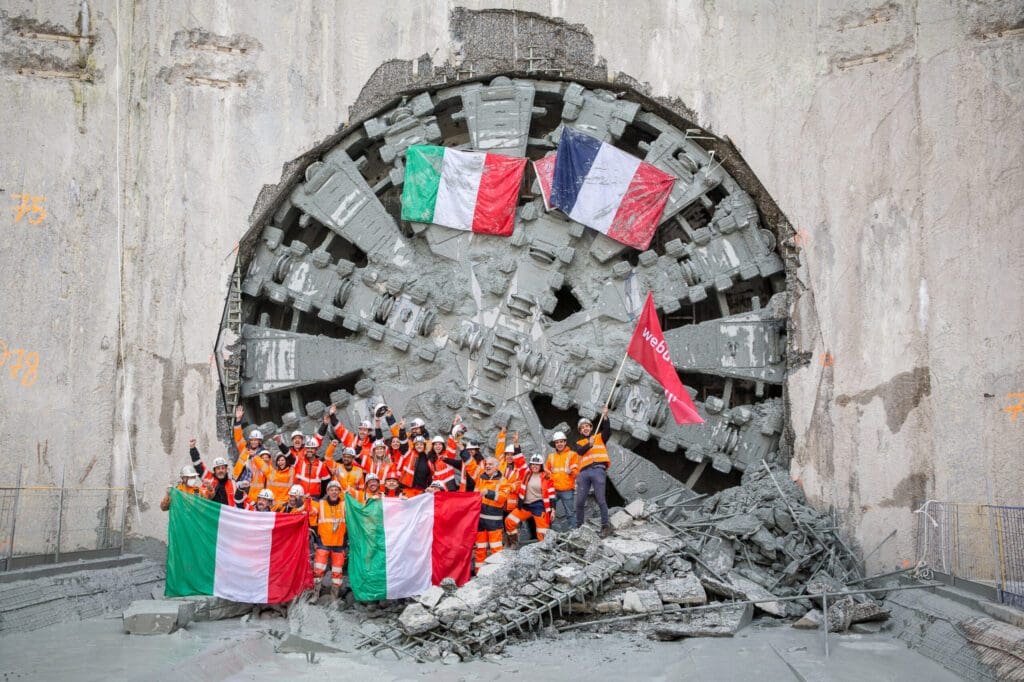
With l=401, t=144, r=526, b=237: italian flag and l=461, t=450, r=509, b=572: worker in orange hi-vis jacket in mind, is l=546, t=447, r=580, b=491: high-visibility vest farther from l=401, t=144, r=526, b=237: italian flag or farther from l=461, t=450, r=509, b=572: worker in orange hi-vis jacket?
l=401, t=144, r=526, b=237: italian flag

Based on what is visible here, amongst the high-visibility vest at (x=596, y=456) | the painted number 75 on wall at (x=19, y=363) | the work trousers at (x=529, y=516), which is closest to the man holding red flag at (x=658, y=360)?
the high-visibility vest at (x=596, y=456)

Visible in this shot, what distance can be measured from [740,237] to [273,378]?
18.4 ft

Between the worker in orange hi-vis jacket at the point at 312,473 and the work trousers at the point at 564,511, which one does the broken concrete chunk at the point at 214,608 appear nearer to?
the worker in orange hi-vis jacket at the point at 312,473

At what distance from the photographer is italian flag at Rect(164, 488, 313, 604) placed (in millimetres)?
10562

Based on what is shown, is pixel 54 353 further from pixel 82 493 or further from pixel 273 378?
pixel 273 378

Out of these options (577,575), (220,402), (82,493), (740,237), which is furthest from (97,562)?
(740,237)

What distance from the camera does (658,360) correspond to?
11.5 meters

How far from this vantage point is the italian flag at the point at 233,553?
416 inches

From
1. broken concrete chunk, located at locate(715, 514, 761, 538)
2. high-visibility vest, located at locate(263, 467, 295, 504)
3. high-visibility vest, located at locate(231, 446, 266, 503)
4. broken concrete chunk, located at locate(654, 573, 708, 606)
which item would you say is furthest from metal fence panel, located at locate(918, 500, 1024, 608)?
high-visibility vest, located at locate(231, 446, 266, 503)

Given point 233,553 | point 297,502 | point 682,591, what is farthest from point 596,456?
point 233,553

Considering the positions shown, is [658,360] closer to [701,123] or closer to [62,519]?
[701,123]

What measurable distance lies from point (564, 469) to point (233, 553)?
349 centimetres

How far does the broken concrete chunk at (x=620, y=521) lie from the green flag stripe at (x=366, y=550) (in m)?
2.40

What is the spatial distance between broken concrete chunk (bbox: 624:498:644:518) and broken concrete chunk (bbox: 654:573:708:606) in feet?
4.10
